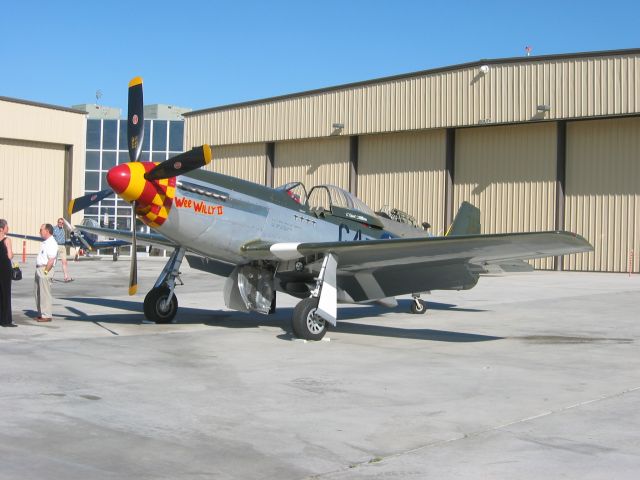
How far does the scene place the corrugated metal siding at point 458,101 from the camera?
89.2 ft

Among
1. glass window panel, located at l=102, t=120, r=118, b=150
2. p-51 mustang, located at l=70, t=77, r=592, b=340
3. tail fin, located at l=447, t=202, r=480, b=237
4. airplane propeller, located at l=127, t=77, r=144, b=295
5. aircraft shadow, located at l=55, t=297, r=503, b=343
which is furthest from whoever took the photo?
glass window panel, located at l=102, t=120, r=118, b=150

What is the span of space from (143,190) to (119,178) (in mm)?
355

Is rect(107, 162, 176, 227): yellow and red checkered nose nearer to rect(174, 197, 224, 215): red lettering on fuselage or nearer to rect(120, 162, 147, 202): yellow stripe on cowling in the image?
rect(120, 162, 147, 202): yellow stripe on cowling

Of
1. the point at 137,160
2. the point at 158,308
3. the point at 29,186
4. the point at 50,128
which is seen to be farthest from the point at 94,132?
the point at 137,160

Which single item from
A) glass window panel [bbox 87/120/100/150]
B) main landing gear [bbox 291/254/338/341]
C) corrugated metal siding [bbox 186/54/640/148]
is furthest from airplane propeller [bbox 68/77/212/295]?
glass window panel [bbox 87/120/100/150]

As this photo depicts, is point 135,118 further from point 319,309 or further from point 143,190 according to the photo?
point 319,309

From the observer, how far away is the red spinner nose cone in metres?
9.84

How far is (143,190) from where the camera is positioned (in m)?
10.1

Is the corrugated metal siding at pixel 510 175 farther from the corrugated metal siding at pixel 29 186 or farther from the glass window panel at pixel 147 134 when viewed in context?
the glass window panel at pixel 147 134

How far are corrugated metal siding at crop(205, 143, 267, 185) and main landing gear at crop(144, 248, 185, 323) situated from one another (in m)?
27.3

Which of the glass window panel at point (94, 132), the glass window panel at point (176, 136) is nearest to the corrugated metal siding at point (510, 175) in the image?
the glass window panel at point (176, 136)

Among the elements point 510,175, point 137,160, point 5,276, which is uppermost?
point 510,175

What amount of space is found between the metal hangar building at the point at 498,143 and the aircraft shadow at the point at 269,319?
15.0m

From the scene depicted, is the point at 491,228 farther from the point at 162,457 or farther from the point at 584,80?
the point at 162,457
